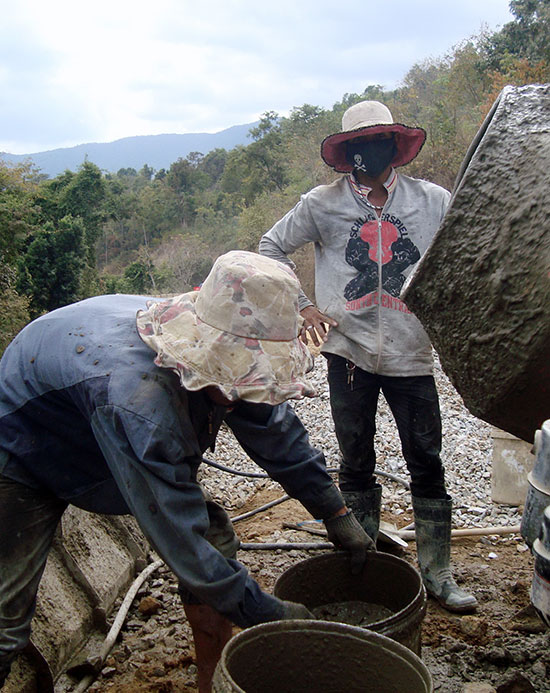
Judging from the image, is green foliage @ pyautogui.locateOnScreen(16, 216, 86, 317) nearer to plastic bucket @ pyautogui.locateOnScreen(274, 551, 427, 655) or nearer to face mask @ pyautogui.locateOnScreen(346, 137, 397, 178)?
face mask @ pyautogui.locateOnScreen(346, 137, 397, 178)

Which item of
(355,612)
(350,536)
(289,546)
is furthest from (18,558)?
(289,546)

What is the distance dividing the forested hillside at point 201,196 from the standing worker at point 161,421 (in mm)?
10364

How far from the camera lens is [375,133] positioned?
3.06m

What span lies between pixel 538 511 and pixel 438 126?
19062 mm

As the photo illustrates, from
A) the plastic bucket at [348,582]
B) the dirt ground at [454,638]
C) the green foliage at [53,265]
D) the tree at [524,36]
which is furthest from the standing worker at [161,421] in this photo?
the tree at [524,36]

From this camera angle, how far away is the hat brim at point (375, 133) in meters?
3.04

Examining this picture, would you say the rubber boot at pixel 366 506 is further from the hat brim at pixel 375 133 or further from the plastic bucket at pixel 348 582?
the hat brim at pixel 375 133

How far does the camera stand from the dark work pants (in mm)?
2975

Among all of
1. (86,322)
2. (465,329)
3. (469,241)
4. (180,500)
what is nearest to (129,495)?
(180,500)

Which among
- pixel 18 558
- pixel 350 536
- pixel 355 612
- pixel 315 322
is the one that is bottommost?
pixel 355 612

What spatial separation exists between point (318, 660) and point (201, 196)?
1554 inches

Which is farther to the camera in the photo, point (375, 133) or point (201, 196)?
point (201, 196)

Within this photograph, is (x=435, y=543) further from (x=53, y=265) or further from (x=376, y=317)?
(x=53, y=265)

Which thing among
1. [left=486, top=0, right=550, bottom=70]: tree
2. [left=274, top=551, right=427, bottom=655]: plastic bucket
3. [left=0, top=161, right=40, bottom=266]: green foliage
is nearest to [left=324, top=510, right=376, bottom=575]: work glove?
[left=274, top=551, right=427, bottom=655]: plastic bucket
